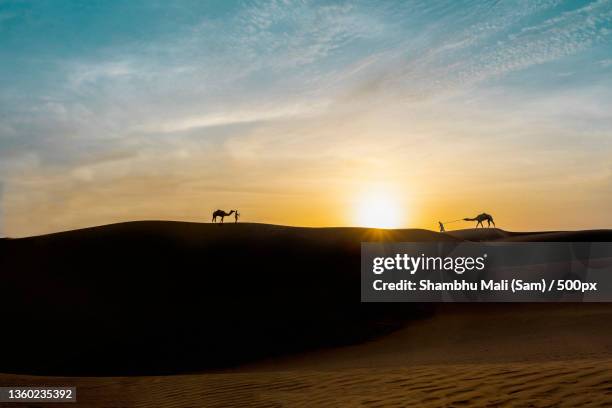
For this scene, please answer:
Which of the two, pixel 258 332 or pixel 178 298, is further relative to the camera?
pixel 178 298

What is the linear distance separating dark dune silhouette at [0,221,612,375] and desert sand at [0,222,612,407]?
0.33 feet

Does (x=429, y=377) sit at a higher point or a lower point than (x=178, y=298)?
higher

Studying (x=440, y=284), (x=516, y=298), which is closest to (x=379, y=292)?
(x=440, y=284)

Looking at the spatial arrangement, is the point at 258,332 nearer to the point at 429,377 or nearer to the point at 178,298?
the point at 178,298

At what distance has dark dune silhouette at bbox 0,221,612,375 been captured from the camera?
23.0 m

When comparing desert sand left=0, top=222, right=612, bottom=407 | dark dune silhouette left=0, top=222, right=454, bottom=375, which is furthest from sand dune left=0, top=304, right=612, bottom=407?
dark dune silhouette left=0, top=222, right=454, bottom=375

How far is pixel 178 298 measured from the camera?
2866 centimetres

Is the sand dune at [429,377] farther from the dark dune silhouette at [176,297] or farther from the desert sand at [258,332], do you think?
the dark dune silhouette at [176,297]

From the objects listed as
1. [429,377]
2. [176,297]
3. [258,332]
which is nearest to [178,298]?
[176,297]

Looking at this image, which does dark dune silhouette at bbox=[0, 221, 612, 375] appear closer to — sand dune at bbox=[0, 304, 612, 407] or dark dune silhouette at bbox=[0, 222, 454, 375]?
dark dune silhouette at bbox=[0, 222, 454, 375]

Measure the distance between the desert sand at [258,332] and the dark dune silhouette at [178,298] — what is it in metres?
0.10

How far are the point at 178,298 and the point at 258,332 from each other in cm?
553

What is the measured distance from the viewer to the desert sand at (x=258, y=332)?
1075 centimetres

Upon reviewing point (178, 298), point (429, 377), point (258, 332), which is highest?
point (429, 377)
